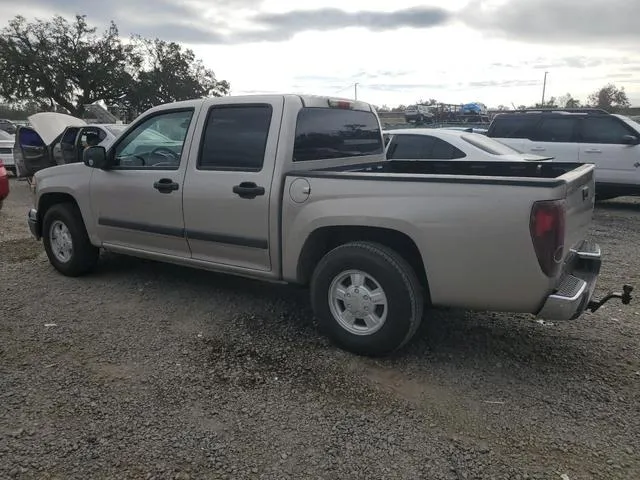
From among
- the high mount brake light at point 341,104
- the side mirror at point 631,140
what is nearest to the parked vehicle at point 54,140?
the high mount brake light at point 341,104

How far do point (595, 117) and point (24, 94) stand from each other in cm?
3498

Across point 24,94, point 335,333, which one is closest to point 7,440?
point 335,333

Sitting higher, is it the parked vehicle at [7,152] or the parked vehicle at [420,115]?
the parked vehicle at [420,115]

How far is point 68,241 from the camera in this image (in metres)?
5.42

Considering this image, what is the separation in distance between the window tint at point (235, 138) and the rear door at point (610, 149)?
308 inches

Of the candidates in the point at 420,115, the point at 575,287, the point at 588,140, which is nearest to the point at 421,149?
the point at 588,140

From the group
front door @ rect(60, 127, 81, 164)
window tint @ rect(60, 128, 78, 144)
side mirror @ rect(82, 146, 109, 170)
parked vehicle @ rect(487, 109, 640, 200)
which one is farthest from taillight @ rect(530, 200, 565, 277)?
window tint @ rect(60, 128, 78, 144)

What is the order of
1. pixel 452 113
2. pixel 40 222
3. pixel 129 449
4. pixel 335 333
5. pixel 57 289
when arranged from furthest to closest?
pixel 452 113 < pixel 40 222 < pixel 57 289 < pixel 335 333 < pixel 129 449

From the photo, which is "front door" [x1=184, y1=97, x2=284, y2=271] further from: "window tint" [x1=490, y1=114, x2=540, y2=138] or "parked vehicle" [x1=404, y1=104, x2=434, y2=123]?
"parked vehicle" [x1=404, y1=104, x2=434, y2=123]

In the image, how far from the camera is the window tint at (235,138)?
4.01 meters

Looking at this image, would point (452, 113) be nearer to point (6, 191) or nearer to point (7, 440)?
point (6, 191)

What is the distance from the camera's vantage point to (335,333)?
12.2 ft

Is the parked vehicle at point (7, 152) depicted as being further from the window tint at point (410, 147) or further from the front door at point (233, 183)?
the front door at point (233, 183)

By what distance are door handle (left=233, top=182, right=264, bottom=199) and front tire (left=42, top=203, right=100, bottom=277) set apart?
2247 millimetres
